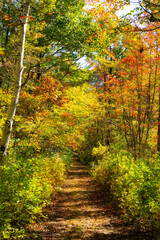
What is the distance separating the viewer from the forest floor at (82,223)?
13.3 ft

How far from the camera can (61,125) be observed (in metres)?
6.90

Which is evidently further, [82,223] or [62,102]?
[62,102]

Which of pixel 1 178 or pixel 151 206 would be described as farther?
pixel 151 206

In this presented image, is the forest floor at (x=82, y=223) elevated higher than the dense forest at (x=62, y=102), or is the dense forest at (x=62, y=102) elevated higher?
the dense forest at (x=62, y=102)

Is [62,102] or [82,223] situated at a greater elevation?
[62,102]

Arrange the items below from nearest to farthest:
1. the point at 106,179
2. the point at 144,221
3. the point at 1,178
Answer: the point at 1,178, the point at 144,221, the point at 106,179

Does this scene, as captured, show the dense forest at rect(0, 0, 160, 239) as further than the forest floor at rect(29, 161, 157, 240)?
No

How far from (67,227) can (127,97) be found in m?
5.58

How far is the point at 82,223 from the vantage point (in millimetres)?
4801

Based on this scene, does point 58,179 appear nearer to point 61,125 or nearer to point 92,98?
point 61,125

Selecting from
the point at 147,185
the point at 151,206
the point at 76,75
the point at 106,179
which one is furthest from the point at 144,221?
the point at 76,75

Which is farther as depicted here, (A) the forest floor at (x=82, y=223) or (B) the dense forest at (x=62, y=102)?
(A) the forest floor at (x=82, y=223)

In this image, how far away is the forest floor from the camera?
405 cm

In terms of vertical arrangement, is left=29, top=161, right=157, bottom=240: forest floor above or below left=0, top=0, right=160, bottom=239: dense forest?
below
